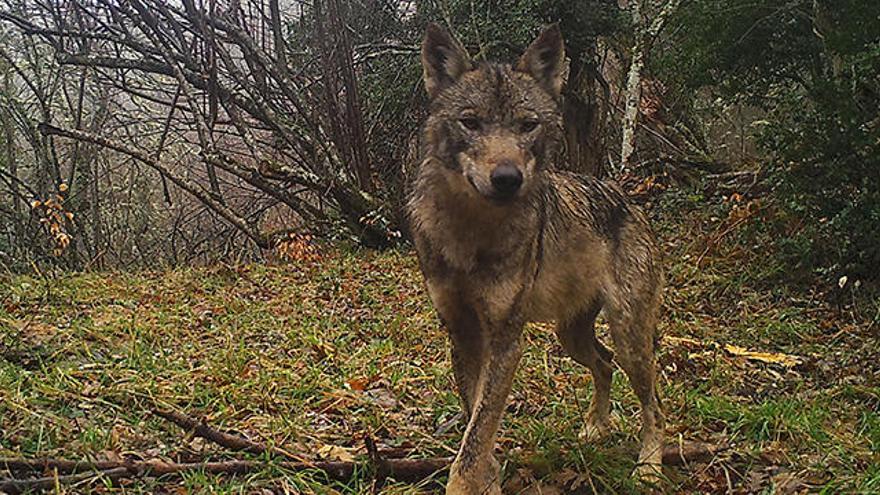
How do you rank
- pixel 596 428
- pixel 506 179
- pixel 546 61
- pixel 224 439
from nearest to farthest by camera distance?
pixel 506 179
pixel 224 439
pixel 546 61
pixel 596 428

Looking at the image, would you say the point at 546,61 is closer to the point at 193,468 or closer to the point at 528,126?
the point at 528,126

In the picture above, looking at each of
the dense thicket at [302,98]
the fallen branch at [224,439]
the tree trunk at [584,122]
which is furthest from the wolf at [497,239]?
the tree trunk at [584,122]

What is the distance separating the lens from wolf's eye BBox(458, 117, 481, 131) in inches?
145

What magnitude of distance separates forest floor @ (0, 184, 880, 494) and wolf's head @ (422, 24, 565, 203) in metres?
1.46

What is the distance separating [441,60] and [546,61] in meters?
0.55

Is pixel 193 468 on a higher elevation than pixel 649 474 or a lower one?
higher

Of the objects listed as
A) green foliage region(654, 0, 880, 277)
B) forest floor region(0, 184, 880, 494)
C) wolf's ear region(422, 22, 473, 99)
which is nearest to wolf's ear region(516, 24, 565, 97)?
wolf's ear region(422, 22, 473, 99)

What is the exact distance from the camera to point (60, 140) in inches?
603

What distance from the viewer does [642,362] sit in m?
4.45

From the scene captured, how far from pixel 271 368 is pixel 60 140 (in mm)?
11769

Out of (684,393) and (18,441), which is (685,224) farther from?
(18,441)

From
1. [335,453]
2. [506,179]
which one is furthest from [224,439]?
[506,179]

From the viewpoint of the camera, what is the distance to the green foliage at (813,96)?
726 cm

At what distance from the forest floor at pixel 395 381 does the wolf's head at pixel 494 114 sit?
1.46 meters
